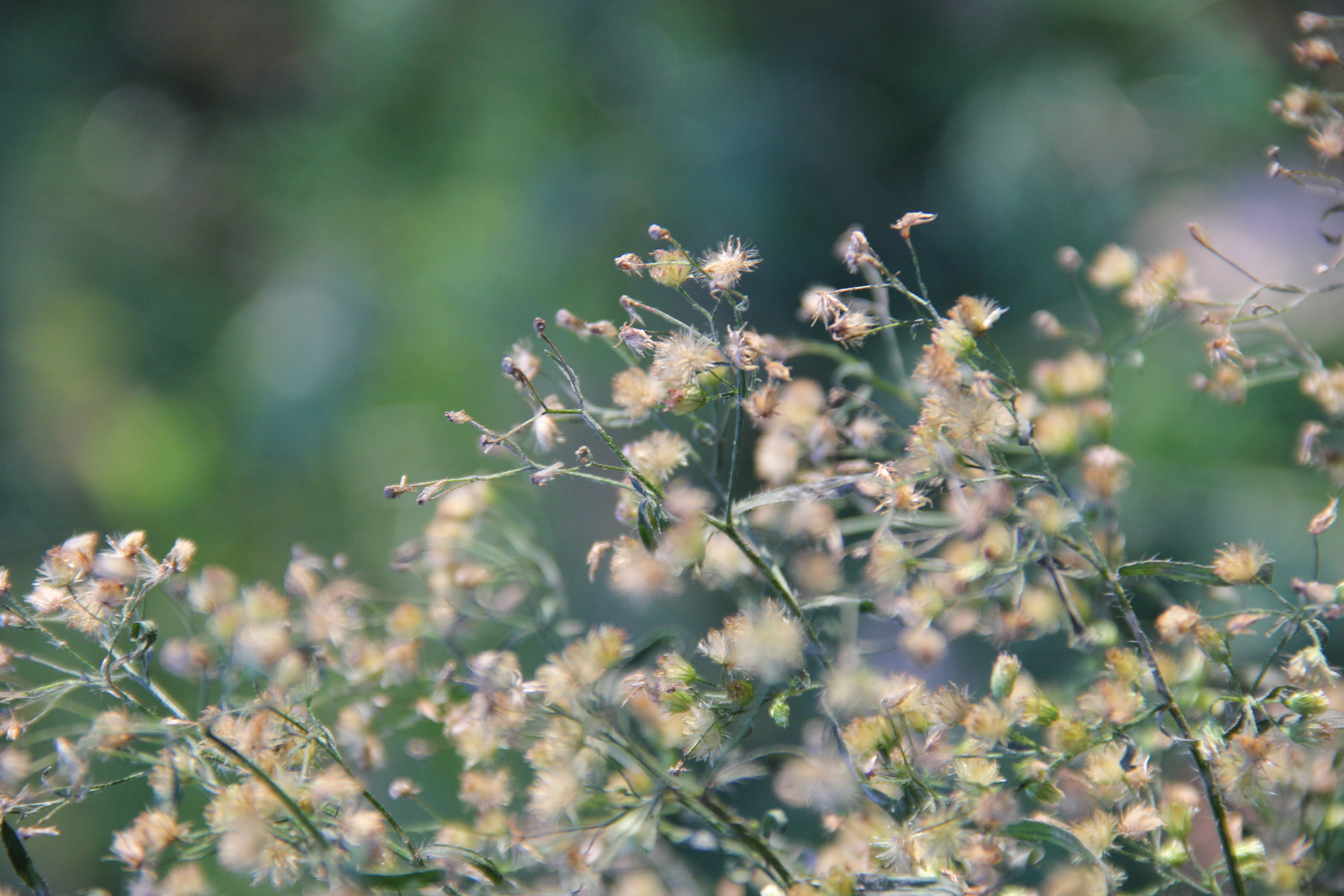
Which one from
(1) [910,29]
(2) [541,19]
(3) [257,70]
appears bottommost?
(1) [910,29]

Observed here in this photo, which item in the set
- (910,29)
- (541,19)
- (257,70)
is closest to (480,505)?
(910,29)

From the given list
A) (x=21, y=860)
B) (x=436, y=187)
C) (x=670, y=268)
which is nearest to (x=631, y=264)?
(x=670, y=268)

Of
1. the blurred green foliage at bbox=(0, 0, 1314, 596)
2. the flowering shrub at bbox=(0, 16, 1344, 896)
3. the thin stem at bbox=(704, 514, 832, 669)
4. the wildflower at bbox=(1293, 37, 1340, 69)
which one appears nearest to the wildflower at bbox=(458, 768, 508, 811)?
the flowering shrub at bbox=(0, 16, 1344, 896)

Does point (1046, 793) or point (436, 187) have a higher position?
point (436, 187)

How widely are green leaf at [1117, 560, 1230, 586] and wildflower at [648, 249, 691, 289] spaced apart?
5.5 inches

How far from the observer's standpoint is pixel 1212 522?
32.3 inches

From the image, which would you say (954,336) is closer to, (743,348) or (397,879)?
(743,348)

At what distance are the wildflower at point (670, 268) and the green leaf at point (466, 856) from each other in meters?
0.16

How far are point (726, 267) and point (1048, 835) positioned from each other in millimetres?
166

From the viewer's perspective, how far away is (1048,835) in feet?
0.70

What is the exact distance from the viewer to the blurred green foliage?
0.95 metres

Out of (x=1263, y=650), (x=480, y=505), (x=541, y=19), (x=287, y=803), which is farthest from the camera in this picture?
(x=541, y=19)

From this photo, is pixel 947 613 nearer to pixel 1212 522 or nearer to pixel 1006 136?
pixel 1212 522

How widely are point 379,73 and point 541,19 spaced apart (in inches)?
11.1
